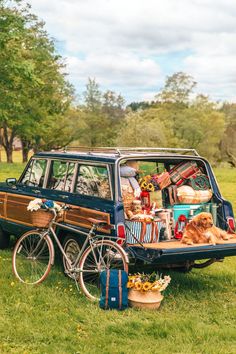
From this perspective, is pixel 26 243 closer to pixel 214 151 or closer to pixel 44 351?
pixel 44 351

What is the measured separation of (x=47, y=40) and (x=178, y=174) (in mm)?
37970

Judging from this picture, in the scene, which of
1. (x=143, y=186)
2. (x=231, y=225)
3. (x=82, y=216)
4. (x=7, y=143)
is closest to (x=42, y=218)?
(x=82, y=216)

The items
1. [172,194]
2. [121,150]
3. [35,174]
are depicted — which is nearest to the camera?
[172,194]

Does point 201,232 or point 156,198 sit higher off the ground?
point 156,198

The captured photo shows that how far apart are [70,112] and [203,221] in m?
50.5

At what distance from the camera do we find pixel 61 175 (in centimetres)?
777

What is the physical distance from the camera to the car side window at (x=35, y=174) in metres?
8.23

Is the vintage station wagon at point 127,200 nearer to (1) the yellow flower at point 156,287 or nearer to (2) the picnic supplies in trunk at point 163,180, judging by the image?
(2) the picnic supplies in trunk at point 163,180

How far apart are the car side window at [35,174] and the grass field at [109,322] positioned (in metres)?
1.70

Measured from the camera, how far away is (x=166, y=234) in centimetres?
700

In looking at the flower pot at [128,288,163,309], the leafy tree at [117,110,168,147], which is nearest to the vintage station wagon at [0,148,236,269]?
the flower pot at [128,288,163,309]

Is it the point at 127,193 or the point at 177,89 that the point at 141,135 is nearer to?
the point at 177,89

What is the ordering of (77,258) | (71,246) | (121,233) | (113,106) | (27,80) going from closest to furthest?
(121,233)
(77,258)
(71,246)
(27,80)
(113,106)

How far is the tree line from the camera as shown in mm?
29203
